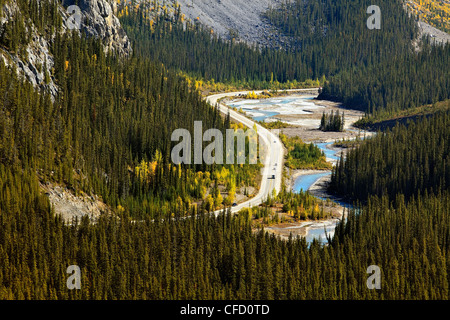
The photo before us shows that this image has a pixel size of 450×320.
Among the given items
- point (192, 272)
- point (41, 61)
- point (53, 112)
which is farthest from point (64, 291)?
point (41, 61)

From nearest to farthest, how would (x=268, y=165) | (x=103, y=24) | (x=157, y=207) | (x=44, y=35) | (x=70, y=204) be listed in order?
(x=70, y=204)
(x=157, y=207)
(x=44, y=35)
(x=268, y=165)
(x=103, y=24)

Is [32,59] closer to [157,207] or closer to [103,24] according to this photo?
[157,207]

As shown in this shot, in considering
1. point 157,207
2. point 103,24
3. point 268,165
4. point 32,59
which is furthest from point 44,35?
point 268,165

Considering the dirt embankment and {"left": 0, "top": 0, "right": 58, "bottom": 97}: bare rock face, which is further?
{"left": 0, "top": 0, "right": 58, "bottom": 97}: bare rock face

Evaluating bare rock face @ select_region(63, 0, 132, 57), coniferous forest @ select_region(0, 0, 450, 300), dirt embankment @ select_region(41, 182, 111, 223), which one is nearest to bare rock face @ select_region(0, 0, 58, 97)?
coniferous forest @ select_region(0, 0, 450, 300)

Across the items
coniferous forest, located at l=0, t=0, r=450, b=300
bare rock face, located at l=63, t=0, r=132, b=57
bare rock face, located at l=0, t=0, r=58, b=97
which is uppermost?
bare rock face, located at l=63, t=0, r=132, b=57

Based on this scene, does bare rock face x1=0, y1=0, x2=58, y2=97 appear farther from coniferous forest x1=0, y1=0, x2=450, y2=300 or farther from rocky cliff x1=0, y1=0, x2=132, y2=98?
coniferous forest x1=0, y1=0, x2=450, y2=300

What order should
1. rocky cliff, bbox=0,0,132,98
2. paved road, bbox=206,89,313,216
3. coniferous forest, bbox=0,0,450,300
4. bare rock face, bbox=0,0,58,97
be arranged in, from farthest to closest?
paved road, bbox=206,89,313,216
rocky cliff, bbox=0,0,132,98
bare rock face, bbox=0,0,58,97
coniferous forest, bbox=0,0,450,300

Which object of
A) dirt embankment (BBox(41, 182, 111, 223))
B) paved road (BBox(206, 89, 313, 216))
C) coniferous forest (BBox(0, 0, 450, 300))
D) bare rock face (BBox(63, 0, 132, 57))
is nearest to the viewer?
coniferous forest (BBox(0, 0, 450, 300))
